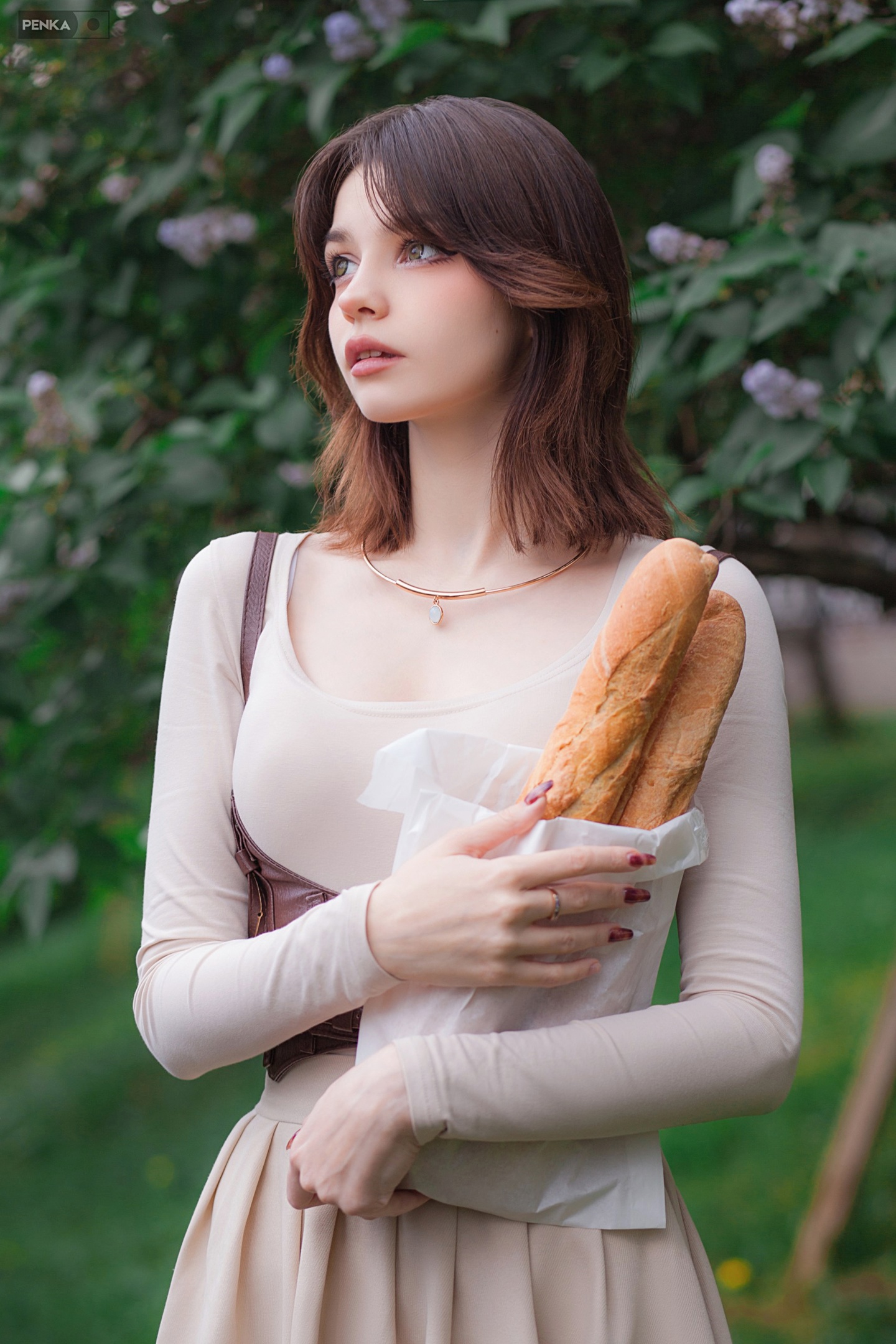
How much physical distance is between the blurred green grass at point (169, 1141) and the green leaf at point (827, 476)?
1.55 metres

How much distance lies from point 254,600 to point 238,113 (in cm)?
92

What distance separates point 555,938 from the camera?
43.4 inches

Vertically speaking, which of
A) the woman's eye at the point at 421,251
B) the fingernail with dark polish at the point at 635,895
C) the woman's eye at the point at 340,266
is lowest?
the fingernail with dark polish at the point at 635,895

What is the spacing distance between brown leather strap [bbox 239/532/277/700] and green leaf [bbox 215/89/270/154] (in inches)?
30.5

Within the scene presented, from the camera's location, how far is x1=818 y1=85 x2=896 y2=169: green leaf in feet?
5.81

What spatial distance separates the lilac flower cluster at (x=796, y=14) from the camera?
176 cm

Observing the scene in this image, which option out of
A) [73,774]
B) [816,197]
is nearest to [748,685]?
[816,197]

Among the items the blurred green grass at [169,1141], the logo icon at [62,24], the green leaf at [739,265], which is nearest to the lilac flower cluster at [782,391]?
the green leaf at [739,265]

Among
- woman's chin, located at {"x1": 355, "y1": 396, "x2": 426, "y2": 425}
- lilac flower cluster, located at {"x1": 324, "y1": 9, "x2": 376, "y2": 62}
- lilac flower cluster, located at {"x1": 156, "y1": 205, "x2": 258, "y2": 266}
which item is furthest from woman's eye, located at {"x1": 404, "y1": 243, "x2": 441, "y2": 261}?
lilac flower cluster, located at {"x1": 156, "y1": 205, "x2": 258, "y2": 266}

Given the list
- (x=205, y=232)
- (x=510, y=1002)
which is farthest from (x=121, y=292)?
(x=510, y=1002)

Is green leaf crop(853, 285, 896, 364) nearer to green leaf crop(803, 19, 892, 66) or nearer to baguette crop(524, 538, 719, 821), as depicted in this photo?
green leaf crop(803, 19, 892, 66)

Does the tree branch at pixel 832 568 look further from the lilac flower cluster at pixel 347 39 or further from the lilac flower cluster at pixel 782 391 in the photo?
the lilac flower cluster at pixel 347 39

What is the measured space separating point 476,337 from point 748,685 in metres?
0.47

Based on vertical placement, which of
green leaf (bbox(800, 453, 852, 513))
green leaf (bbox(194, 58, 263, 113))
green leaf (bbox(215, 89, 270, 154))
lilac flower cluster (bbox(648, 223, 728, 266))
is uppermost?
green leaf (bbox(194, 58, 263, 113))
